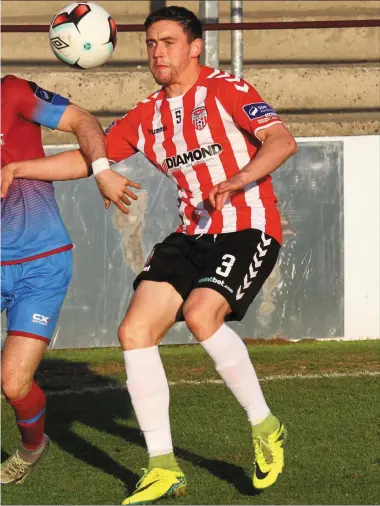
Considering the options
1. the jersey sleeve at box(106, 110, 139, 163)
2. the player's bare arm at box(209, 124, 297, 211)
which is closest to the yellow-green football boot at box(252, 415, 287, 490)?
the player's bare arm at box(209, 124, 297, 211)

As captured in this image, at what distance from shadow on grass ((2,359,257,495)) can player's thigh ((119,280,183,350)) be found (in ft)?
2.48

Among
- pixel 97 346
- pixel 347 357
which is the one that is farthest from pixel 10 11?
pixel 347 357

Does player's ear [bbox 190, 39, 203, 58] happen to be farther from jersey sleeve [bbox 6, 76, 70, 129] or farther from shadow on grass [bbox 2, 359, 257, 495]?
shadow on grass [bbox 2, 359, 257, 495]

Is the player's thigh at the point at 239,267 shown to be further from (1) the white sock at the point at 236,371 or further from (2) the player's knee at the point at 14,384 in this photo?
(2) the player's knee at the point at 14,384

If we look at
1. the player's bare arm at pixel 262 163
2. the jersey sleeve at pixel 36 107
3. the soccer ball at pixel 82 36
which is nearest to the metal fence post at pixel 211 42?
the soccer ball at pixel 82 36

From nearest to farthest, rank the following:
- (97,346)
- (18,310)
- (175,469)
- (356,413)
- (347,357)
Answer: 1. (175,469)
2. (18,310)
3. (356,413)
4. (347,357)
5. (97,346)

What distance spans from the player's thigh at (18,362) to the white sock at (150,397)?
56cm

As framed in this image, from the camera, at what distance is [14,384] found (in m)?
5.89

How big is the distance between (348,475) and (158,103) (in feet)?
6.91

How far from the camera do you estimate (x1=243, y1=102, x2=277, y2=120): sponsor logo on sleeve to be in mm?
5637

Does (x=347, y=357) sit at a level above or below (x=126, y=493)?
below

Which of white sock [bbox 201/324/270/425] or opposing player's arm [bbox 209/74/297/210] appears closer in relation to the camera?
opposing player's arm [bbox 209/74/297/210]

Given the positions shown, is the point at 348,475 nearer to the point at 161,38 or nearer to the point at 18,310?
the point at 18,310

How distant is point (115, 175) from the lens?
18.6 ft
